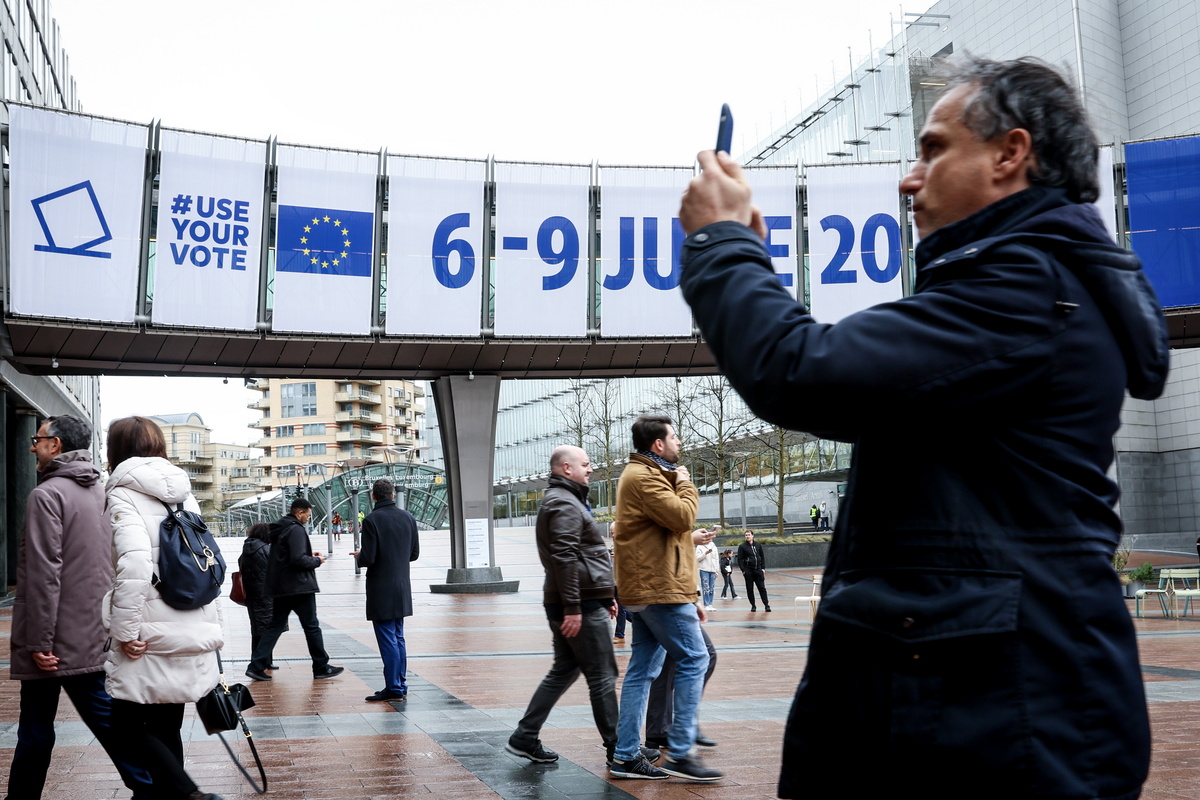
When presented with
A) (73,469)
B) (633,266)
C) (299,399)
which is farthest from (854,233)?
(299,399)

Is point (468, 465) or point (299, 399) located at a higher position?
point (299, 399)

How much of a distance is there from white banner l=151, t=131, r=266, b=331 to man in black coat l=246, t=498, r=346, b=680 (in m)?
11.8

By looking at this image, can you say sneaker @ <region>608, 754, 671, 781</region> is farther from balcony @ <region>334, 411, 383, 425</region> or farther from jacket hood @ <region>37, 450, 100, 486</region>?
balcony @ <region>334, 411, 383, 425</region>

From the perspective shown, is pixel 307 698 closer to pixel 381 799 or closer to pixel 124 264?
pixel 381 799

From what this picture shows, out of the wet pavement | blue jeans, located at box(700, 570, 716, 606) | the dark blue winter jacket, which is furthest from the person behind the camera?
blue jeans, located at box(700, 570, 716, 606)

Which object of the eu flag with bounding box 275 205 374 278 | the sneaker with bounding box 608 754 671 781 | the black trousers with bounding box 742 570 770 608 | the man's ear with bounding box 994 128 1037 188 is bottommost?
the sneaker with bounding box 608 754 671 781

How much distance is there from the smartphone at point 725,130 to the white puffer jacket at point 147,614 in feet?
12.9

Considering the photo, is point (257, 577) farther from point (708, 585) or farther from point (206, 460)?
point (206, 460)

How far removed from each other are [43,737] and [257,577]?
279 inches

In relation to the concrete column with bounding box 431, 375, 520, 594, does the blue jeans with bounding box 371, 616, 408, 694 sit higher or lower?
lower

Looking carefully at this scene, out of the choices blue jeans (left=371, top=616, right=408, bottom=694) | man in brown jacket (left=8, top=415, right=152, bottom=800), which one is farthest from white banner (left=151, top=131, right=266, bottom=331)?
man in brown jacket (left=8, top=415, right=152, bottom=800)

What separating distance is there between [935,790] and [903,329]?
604mm

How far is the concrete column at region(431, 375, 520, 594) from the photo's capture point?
2559 centimetres

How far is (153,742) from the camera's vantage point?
4918 millimetres
